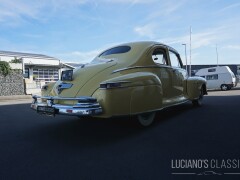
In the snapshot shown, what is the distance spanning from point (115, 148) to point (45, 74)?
29.3 meters

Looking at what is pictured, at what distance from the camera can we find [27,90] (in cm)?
2384

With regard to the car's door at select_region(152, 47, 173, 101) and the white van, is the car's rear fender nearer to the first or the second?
the car's door at select_region(152, 47, 173, 101)

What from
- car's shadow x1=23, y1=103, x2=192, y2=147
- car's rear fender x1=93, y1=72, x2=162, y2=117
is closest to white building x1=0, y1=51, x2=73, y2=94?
car's shadow x1=23, y1=103, x2=192, y2=147

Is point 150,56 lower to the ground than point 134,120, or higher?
higher

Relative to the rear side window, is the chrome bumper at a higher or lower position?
lower

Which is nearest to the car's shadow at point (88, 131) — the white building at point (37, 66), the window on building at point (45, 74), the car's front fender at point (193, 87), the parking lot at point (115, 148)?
the parking lot at point (115, 148)

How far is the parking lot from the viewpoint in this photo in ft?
9.73

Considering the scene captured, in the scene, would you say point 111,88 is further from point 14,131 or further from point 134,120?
point 14,131

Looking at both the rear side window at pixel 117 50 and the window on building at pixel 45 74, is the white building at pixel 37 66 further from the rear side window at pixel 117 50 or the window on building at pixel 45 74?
the rear side window at pixel 117 50

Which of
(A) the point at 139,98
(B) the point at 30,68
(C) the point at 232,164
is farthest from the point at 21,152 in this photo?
(B) the point at 30,68

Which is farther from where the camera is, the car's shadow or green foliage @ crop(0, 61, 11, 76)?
green foliage @ crop(0, 61, 11, 76)

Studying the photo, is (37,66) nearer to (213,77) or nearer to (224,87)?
(213,77)

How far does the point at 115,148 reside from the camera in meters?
3.88

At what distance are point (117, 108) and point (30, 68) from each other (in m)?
27.6
